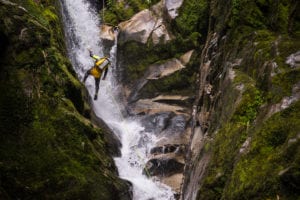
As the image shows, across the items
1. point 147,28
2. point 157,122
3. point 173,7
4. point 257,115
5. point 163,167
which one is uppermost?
point 173,7

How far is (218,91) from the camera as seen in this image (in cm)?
1151

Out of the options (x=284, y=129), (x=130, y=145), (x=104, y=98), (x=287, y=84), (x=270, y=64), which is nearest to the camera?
(x=284, y=129)

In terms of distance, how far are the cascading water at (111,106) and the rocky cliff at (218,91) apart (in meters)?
0.54

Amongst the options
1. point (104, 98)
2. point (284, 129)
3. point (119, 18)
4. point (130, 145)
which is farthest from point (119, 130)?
point (284, 129)

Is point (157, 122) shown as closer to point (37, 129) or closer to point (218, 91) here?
point (218, 91)

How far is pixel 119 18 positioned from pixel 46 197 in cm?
1415

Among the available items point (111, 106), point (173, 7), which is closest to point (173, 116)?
point (111, 106)

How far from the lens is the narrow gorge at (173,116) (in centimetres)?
706

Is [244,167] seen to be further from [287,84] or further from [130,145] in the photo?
[130,145]

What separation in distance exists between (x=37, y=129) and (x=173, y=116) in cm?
848

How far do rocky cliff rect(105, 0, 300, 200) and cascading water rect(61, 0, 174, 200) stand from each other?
1.77 feet

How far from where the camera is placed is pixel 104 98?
19.2m

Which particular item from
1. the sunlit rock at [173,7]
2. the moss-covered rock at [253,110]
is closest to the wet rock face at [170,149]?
the moss-covered rock at [253,110]

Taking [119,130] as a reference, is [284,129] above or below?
above
